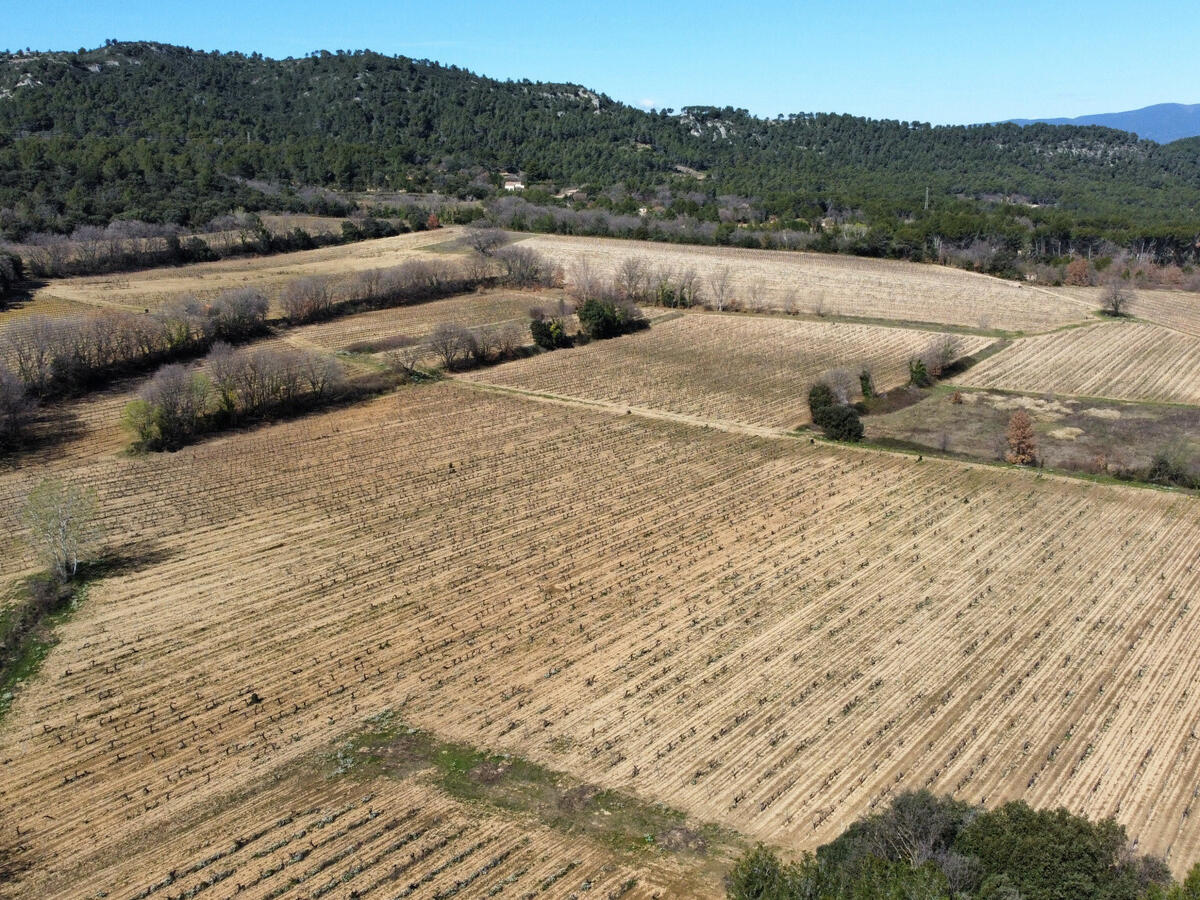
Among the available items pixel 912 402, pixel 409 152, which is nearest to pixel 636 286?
pixel 912 402

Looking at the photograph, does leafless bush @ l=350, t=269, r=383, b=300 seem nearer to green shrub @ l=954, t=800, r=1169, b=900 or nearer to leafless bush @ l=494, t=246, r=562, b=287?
leafless bush @ l=494, t=246, r=562, b=287

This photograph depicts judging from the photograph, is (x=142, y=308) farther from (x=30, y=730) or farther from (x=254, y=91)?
(x=254, y=91)

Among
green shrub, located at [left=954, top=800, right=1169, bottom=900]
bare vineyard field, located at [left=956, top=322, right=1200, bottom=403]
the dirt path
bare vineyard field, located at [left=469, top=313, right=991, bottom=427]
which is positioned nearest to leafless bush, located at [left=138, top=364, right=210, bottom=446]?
the dirt path

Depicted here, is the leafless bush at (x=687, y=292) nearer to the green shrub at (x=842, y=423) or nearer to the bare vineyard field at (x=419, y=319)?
the bare vineyard field at (x=419, y=319)

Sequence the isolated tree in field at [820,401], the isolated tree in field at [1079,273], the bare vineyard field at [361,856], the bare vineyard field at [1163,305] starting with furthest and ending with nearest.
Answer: the isolated tree in field at [1079,273] → the bare vineyard field at [1163,305] → the isolated tree in field at [820,401] → the bare vineyard field at [361,856]

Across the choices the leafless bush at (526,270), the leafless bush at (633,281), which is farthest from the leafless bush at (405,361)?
the leafless bush at (526,270)

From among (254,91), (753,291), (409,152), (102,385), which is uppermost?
(254,91)
